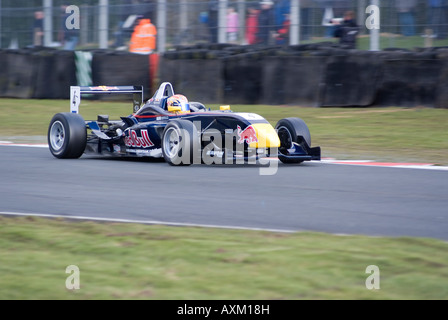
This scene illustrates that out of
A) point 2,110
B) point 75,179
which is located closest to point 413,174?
point 75,179

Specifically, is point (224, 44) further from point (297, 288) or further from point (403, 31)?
point (297, 288)

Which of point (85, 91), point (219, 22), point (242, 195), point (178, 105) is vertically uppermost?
point (219, 22)

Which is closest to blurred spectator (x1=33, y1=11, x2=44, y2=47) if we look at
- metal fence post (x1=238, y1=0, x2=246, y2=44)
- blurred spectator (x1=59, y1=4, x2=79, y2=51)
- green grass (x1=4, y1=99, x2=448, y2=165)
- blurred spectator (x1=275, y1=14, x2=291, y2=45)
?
blurred spectator (x1=59, y1=4, x2=79, y2=51)

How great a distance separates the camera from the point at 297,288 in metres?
4.52

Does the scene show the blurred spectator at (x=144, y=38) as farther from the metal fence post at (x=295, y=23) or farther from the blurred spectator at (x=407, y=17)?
the blurred spectator at (x=407, y=17)

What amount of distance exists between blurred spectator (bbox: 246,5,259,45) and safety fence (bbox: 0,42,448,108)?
79 centimetres

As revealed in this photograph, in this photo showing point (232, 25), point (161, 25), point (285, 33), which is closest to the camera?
point (285, 33)

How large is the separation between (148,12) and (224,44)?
3246 millimetres

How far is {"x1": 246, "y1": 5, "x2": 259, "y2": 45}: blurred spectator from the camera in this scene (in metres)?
19.0

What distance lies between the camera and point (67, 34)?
71.4 feet

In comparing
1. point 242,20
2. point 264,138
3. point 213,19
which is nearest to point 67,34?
point 213,19

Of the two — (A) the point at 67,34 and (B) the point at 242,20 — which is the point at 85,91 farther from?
(A) the point at 67,34

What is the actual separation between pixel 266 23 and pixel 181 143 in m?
9.64

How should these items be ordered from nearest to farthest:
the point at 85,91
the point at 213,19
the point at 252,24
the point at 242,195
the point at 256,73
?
the point at 242,195 < the point at 85,91 < the point at 256,73 < the point at 252,24 < the point at 213,19
